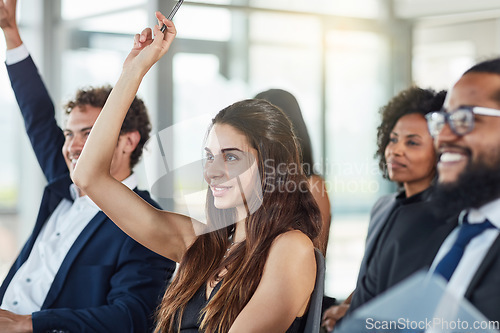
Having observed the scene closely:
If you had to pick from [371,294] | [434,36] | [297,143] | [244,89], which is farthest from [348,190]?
[244,89]

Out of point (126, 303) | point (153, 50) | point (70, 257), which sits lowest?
point (126, 303)

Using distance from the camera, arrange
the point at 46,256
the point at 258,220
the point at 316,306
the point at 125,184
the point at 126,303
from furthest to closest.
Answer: the point at 46,256 → the point at 125,184 → the point at 126,303 → the point at 258,220 → the point at 316,306

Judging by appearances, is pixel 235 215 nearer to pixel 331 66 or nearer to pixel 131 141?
pixel 331 66

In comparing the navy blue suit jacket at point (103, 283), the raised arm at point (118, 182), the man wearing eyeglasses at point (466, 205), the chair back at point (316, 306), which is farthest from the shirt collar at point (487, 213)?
the navy blue suit jacket at point (103, 283)

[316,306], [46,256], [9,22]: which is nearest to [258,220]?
[316,306]

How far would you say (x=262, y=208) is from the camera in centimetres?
147

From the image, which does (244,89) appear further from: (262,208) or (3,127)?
(3,127)

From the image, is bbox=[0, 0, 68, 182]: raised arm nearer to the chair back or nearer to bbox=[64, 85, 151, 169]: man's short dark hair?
bbox=[64, 85, 151, 169]: man's short dark hair

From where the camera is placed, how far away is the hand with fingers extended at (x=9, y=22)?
2164 millimetres

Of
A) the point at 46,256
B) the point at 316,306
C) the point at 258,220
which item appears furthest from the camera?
the point at 46,256

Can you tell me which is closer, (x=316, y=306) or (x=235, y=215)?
(x=316, y=306)

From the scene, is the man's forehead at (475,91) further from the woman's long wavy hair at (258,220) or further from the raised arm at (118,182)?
the raised arm at (118,182)

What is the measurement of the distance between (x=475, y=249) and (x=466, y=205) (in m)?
0.08

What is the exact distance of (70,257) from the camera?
6.56 feet
